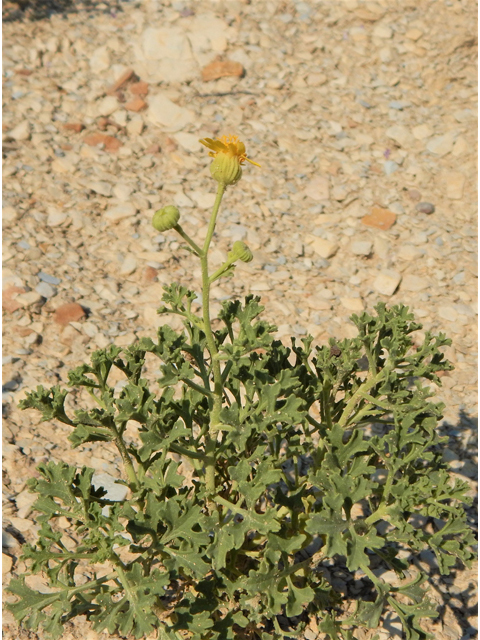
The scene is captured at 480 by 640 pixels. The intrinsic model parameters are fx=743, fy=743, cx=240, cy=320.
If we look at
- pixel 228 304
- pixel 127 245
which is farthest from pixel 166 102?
pixel 228 304

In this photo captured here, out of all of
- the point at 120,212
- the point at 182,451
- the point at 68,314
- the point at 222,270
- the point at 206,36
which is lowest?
the point at 68,314

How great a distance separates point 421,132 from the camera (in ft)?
23.8

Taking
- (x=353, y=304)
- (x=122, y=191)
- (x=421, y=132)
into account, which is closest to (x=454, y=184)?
(x=421, y=132)

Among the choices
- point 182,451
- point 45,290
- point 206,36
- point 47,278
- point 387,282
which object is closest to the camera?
point 182,451

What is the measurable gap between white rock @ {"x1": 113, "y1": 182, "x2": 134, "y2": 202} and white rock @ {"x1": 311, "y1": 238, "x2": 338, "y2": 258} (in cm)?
164

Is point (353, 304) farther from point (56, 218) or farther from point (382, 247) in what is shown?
point (56, 218)

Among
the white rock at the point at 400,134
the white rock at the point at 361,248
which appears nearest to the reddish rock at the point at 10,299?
the white rock at the point at 361,248

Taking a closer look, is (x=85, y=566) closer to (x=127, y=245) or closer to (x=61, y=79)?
(x=127, y=245)

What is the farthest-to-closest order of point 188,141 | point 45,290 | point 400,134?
point 400,134, point 188,141, point 45,290

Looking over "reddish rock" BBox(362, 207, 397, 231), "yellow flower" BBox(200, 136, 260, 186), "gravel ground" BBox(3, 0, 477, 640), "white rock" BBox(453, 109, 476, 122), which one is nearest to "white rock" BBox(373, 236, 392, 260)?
"gravel ground" BBox(3, 0, 477, 640)

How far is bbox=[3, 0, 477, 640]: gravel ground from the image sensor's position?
5.23m

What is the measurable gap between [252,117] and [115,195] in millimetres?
1751

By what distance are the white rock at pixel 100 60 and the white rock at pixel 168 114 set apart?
726mm

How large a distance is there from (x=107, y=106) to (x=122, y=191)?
1220 mm
